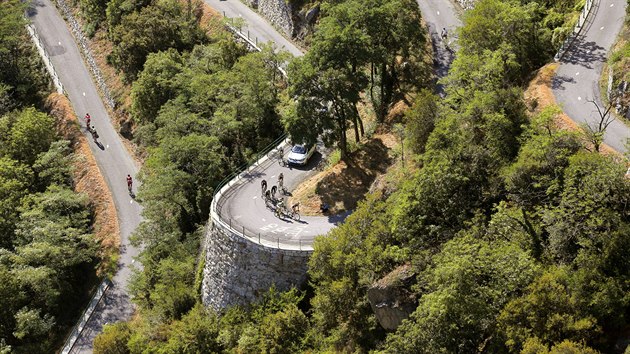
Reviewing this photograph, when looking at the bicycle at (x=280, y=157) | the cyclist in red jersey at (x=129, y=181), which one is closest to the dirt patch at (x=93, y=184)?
the cyclist in red jersey at (x=129, y=181)

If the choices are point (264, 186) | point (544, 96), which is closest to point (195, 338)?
point (264, 186)

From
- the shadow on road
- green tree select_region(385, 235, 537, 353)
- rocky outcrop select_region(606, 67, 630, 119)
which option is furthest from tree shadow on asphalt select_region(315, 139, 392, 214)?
rocky outcrop select_region(606, 67, 630, 119)

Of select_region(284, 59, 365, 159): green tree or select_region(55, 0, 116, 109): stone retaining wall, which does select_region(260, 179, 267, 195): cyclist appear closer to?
select_region(284, 59, 365, 159): green tree

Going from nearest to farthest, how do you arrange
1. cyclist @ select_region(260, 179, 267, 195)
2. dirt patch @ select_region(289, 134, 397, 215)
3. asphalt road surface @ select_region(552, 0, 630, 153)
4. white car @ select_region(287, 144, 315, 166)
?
asphalt road surface @ select_region(552, 0, 630, 153) < dirt patch @ select_region(289, 134, 397, 215) < cyclist @ select_region(260, 179, 267, 195) < white car @ select_region(287, 144, 315, 166)

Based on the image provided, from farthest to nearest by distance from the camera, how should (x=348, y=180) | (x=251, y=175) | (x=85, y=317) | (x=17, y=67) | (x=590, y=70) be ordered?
(x=17, y=67) < (x=85, y=317) < (x=251, y=175) < (x=348, y=180) < (x=590, y=70)

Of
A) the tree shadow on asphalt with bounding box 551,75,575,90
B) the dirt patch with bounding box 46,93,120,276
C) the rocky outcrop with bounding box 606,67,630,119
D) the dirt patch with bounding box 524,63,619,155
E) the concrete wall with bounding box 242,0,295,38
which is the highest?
the rocky outcrop with bounding box 606,67,630,119

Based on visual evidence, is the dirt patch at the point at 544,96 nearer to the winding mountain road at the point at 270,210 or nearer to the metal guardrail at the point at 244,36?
the winding mountain road at the point at 270,210

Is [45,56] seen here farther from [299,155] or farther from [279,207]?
[279,207]
